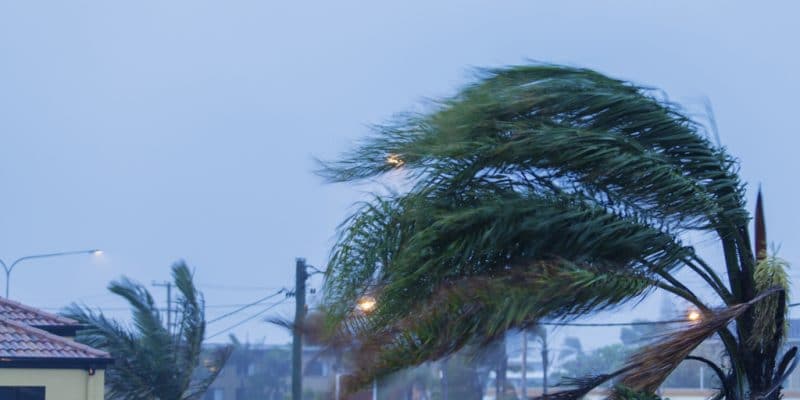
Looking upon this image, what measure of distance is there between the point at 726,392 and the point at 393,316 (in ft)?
10.5

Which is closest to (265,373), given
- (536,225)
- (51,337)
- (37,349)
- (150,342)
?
(150,342)

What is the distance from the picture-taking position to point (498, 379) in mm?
22391

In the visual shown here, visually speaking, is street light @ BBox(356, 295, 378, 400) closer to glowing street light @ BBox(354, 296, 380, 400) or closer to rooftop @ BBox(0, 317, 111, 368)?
glowing street light @ BBox(354, 296, 380, 400)

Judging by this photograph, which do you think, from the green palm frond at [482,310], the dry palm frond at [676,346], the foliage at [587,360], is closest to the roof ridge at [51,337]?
the foliage at [587,360]

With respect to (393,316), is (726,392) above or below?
below

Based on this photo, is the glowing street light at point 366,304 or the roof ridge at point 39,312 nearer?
the glowing street light at point 366,304

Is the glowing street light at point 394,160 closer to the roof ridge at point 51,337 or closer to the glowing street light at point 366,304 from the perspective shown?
the glowing street light at point 366,304

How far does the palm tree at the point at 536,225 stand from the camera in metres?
9.06

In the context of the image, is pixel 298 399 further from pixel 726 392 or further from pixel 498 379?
pixel 726 392

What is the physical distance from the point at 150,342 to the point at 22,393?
16.4 feet

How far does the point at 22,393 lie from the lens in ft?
83.3

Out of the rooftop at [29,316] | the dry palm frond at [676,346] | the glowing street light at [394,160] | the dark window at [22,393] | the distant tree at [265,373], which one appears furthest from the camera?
the distant tree at [265,373]

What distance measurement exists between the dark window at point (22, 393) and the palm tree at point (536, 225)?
1775 centimetres

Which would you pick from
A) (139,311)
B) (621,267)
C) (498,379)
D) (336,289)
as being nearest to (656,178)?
(621,267)
